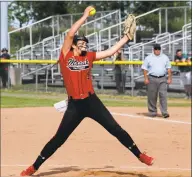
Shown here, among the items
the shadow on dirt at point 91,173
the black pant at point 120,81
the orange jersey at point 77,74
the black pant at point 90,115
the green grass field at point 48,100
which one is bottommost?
the green grass field at point 48,100

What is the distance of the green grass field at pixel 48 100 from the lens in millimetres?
19186

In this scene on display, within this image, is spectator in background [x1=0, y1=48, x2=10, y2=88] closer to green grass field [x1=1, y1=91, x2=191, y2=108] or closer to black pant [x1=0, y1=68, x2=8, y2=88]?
black pant [x1=0, y1=68, x2=8, y2=88]

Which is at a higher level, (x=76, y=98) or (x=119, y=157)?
(x=76, y=98)

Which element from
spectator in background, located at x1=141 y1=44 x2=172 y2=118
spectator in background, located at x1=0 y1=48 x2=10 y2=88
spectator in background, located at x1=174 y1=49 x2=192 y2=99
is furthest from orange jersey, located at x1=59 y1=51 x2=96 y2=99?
spectator in background, located at x1=0 y1=48 x2=10 y2=88

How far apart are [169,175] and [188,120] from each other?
665cm

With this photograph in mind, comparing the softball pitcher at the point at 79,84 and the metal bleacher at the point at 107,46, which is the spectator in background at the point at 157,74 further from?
the metal bleacher at the point at 107,46

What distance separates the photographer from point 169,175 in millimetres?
7887

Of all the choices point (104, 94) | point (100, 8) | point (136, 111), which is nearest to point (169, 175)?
point (136, 111)

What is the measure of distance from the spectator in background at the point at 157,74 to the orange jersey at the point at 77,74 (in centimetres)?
713

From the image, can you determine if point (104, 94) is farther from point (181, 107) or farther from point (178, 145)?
point (178, 145)

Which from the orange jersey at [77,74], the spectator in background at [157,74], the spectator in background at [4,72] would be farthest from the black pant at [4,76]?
the orange jersey at [77,74]

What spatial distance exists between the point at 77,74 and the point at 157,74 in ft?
24.3

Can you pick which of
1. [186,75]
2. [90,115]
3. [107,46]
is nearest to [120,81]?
[186,75]

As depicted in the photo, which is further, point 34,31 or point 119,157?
point 34,31
